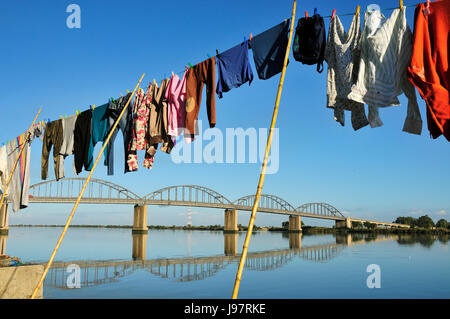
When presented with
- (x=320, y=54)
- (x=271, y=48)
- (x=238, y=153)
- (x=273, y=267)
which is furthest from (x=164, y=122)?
(x=273, y=267)

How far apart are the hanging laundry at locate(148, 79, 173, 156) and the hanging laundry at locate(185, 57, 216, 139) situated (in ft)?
2.77

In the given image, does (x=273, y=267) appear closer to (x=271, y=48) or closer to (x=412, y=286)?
(x=412, y=286)

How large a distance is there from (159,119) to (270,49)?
3165 millimetres

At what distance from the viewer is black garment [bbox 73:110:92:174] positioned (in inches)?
399

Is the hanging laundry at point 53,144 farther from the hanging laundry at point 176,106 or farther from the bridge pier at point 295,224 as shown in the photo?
the bridge pier at point 295,224

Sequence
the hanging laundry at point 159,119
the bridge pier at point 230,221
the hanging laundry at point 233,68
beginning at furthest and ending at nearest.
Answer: the bridge pier at point 230,221 < the hanging laundry at point 159,119 < the hanging laundry at point 233,68

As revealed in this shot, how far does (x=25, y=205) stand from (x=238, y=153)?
7.46 metres

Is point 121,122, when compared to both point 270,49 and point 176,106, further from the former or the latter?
point 270,49

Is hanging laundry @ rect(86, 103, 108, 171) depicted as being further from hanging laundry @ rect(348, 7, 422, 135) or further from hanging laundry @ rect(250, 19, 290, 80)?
hanging laundry @ rect(348, 7, 422, 135)

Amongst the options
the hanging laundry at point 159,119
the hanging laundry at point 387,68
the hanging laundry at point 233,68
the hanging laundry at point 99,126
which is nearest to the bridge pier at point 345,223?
the hanging laundry at point 99,126

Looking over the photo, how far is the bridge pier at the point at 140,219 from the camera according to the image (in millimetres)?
74725

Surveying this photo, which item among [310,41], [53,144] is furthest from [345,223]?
[310,41]

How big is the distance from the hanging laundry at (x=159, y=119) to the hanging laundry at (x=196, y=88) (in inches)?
33.2

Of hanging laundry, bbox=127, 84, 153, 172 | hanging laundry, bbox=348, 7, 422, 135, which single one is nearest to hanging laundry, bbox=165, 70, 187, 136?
hanging laundry, bbox=127, 84, 153, 172
